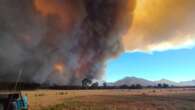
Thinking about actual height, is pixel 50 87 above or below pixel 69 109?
above

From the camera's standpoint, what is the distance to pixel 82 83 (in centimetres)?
9881

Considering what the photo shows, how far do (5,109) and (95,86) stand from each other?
319 ft

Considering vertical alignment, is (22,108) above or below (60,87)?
below

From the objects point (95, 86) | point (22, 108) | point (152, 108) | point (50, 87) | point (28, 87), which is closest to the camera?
point (22, 108)

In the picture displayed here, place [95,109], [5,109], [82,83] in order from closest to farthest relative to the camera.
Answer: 1. [5,109]
2. [95,109]
3. [82,83]

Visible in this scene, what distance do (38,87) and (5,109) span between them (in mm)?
74774

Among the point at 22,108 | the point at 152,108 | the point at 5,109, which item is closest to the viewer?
the point at 5,109

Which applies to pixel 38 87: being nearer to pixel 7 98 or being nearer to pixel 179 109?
pixel 179 109

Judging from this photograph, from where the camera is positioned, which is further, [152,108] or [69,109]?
[152,108]

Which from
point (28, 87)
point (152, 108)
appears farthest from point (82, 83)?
point (152, 108)

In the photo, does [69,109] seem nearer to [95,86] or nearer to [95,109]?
[95,109]

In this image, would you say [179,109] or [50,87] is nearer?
[179,109]

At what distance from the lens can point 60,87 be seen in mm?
95375

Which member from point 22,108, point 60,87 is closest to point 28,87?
point 60,87
